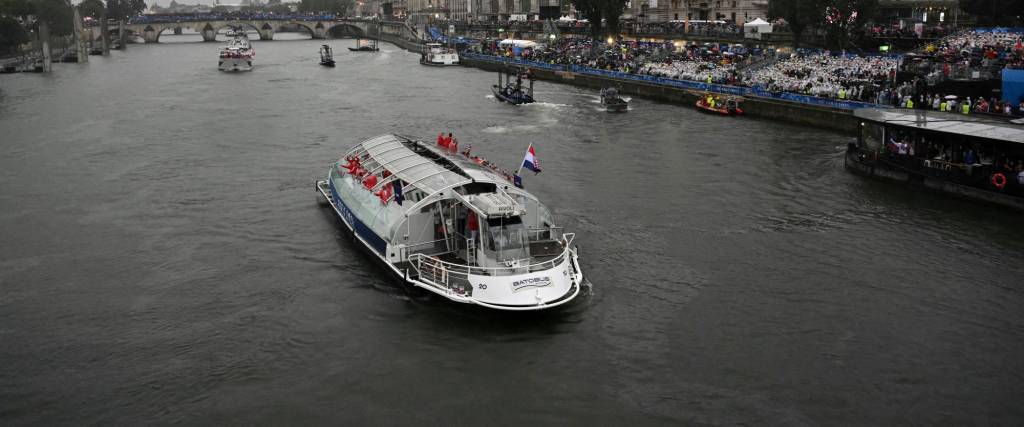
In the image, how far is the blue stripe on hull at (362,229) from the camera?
23.7 metres

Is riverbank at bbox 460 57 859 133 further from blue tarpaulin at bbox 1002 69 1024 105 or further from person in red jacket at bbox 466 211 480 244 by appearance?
person in red jacket at bbox 466 211 480 244

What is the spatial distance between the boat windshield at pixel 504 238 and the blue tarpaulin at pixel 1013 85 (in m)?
30.7

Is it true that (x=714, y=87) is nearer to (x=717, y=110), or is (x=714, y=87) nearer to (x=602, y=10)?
(x=717, y=110)

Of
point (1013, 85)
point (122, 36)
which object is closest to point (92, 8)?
point (122, 36)

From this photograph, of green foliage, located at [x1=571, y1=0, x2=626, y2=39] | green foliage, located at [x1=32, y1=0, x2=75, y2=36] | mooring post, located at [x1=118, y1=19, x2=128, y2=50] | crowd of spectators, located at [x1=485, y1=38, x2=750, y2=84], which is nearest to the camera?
crowd of spectators, located at [x1=485, y1=38, x2=750, y2=84]

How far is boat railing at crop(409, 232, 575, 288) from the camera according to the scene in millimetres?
20359

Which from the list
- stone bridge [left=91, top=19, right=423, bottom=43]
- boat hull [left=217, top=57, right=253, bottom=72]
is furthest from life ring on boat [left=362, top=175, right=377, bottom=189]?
stone bridge [left=91, top=19, right=423, bottom=43]

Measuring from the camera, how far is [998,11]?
5891 centimetres

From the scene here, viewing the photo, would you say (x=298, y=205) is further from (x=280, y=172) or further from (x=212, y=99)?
(x=212, y=99)

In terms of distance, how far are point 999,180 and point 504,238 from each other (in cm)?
1936

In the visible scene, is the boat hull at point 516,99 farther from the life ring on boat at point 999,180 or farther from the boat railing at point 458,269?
the boat railing at point 458,269

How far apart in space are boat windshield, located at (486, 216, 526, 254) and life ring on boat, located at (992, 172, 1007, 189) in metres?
18.7

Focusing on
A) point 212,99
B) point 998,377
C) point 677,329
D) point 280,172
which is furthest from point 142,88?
point 998,377

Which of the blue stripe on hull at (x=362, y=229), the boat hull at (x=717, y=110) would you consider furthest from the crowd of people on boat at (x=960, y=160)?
the blue stripe on hull at (x=362, y=229)
